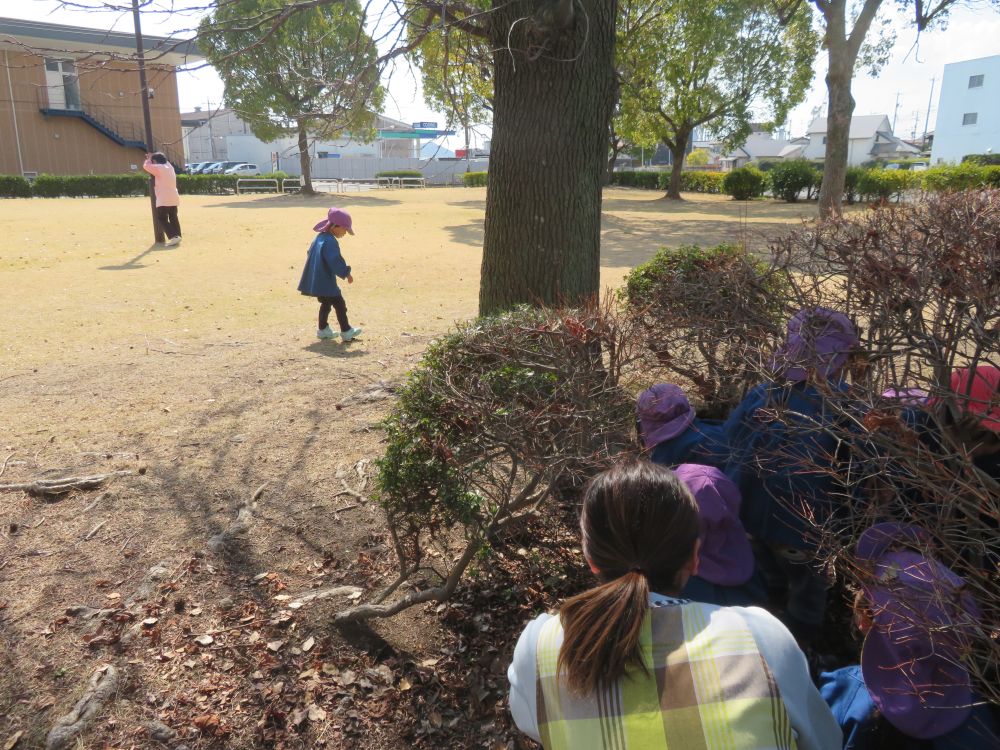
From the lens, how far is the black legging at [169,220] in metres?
14.8

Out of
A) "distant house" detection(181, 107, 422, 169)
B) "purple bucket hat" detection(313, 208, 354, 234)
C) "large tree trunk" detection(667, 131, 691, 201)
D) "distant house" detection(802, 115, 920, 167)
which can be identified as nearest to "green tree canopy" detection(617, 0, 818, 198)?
"large tree trunk" detection(667, 131, 691, 201)

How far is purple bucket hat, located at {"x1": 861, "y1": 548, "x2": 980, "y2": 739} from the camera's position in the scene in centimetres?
164

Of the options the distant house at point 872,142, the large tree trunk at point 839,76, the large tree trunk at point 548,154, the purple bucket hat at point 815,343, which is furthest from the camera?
the distant house at point 872,142

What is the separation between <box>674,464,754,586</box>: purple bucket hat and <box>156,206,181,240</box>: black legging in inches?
582

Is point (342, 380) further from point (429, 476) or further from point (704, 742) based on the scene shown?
point (704, 742)

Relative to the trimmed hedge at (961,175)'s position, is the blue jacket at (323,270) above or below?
below

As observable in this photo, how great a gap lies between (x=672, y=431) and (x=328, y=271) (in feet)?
17.7

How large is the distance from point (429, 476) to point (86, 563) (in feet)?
6.55

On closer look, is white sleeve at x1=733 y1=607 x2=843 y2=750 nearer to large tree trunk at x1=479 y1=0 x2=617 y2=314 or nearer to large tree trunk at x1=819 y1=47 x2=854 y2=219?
large tree trunk at x1=479 y1=0 x2=617 y2=314

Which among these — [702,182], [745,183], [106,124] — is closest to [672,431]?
[745,183]

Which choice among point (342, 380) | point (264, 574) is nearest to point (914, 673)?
point (264, 574)

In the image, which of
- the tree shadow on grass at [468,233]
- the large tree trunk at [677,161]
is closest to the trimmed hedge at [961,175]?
the tree shadow on grass at [468,233]

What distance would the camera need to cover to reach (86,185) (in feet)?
101

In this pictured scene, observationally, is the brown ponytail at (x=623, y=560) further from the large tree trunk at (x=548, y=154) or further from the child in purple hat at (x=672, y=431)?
the large tree trunk at (x=548, y=154)
